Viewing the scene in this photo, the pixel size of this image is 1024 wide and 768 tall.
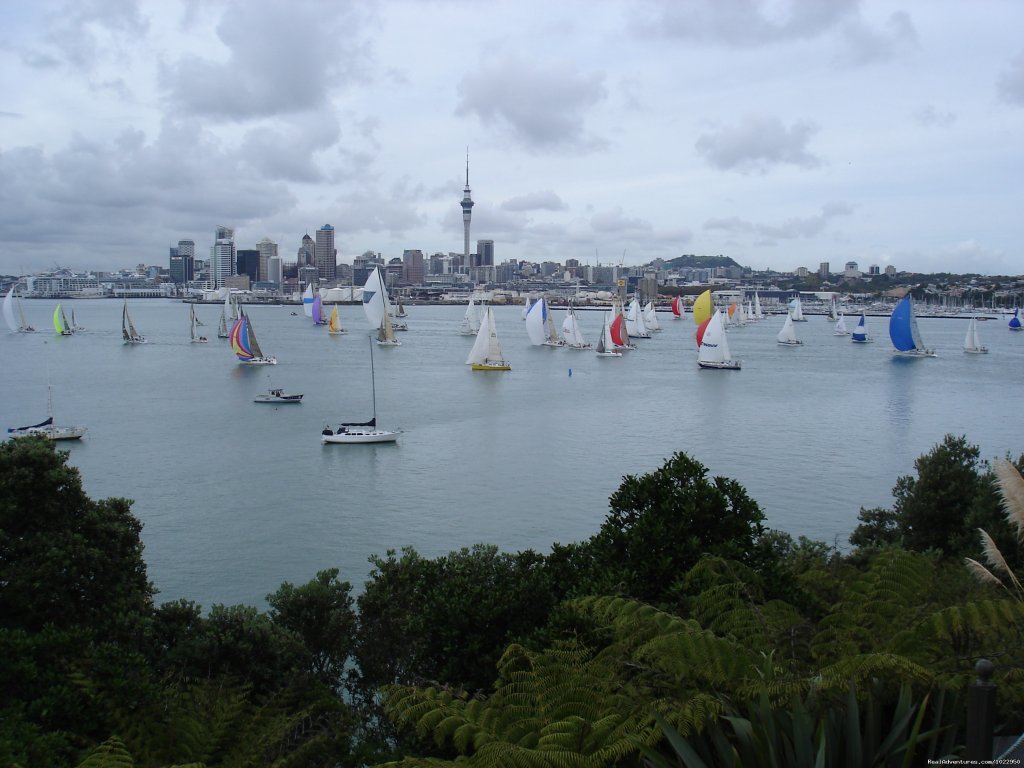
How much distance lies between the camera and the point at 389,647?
38.6 ft

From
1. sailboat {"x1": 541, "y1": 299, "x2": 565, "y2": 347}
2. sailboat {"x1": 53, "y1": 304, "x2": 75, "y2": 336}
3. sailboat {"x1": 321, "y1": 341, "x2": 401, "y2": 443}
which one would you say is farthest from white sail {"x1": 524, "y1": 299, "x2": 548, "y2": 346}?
sailboat {"x1": 53, "y1": 304, "x2": 75, "y2": 336}

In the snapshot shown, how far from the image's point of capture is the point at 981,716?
3744mm

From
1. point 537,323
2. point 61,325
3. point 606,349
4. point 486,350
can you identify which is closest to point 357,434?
point 486,350

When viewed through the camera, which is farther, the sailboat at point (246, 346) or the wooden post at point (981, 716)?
the sailboat at point (246, 346)

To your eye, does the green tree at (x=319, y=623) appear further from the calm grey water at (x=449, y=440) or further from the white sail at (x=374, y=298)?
the white sail at (x=374, y=298)

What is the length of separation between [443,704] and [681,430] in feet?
104

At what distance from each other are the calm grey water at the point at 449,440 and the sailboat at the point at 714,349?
1.19 meters

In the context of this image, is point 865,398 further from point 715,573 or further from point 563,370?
point 715,573

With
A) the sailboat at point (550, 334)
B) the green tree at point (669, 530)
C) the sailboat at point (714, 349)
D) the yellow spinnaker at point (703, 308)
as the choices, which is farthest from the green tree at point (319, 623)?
the sailboat at point (550, 334)

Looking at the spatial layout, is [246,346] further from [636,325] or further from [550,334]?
[636,325]

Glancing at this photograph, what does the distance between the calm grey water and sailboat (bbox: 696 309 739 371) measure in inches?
46.8

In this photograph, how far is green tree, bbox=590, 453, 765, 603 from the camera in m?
9.52

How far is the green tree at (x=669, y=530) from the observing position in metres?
9.52

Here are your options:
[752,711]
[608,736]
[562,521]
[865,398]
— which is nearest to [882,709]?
[752,711]
